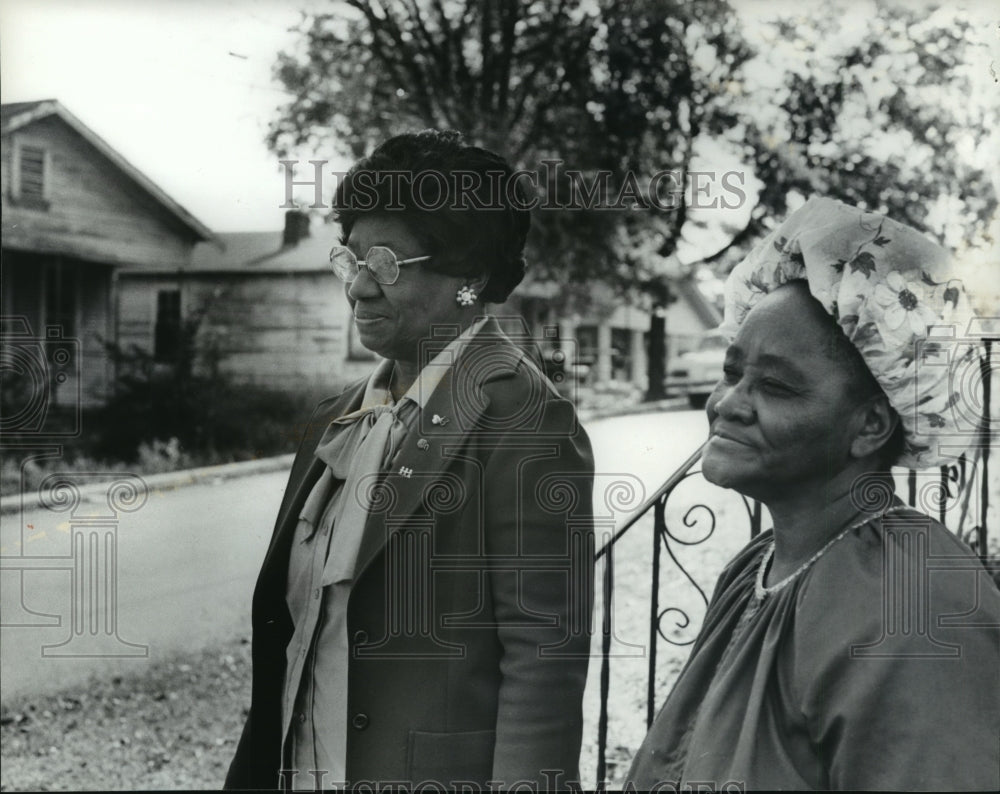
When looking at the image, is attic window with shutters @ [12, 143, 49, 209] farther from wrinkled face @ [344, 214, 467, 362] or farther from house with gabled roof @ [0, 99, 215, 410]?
wrinkled face @ [344, 214, 467, 362]

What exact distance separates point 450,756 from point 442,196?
1141 millimetres

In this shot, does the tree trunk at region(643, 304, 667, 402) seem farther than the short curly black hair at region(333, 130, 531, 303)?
Yes

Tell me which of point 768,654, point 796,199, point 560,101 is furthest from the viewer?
point 560,101

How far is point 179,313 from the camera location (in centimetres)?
356

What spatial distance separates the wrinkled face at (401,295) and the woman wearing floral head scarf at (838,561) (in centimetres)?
62

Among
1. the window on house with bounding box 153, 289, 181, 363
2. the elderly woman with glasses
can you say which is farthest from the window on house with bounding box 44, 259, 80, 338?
the elderly woman with glasses

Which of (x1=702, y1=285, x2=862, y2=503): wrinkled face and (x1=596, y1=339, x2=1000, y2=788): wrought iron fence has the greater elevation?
(x1=702, y1=285, x2=862, y2=503): wrinkled face

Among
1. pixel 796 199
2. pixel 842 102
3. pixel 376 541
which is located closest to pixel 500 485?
pixel 376 541

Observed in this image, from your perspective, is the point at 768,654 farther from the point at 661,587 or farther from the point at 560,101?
the point at 560,101

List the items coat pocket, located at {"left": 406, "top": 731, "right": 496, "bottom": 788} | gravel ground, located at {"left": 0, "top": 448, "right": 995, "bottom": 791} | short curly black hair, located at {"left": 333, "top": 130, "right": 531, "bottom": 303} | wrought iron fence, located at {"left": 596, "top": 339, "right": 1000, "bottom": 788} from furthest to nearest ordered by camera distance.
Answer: gravel ground, located at {"left": 0, "top": 448, "right": 995, "bottom": 791}
wrought iron fence, located at {"left": 596, "top": 339, "right": 1000, "bottom": 788}
short curly black hair, located at {"left": 333, "top": 130, "right": 531, "bottom": 303}
coat pocket, located at {"left": 406, "top": 731, "right": 496, "bottom": 788}

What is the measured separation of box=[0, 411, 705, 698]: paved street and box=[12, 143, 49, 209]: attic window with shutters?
1.20 metres

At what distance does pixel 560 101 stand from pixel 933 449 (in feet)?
7.51

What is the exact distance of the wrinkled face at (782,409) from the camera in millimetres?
1455

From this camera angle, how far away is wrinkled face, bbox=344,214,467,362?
193 centimetres
